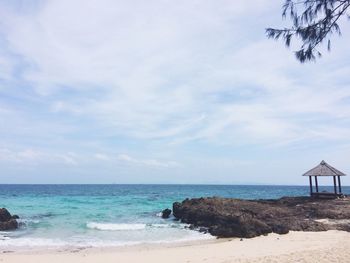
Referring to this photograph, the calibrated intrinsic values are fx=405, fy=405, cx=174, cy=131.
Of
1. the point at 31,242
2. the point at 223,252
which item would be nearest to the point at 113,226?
the point at 31,242

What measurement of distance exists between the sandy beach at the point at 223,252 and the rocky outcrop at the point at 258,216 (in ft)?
4.25

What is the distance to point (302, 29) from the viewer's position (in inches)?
368

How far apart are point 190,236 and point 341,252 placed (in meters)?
8.32

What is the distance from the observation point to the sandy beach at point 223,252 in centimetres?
1273

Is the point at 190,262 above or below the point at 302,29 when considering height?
below

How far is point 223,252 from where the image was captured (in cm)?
1439

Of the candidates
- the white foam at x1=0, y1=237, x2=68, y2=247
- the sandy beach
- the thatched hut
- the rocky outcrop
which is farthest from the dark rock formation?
the thatched hut

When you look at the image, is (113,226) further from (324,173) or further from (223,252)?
(324,173)

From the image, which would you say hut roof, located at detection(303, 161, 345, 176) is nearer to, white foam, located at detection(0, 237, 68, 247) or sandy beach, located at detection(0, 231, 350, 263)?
sandy beach, located at detection(0, 231, 350, 263)

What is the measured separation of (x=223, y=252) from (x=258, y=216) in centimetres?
844

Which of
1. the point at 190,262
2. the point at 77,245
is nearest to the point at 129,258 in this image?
the point at 190,262

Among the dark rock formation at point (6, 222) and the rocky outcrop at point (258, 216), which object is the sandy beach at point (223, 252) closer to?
the rocky outcrop at point (258, 216)

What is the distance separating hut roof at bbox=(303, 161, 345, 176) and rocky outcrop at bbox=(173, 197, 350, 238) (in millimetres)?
2177

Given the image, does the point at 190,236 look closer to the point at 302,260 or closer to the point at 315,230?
the point at 315,230
